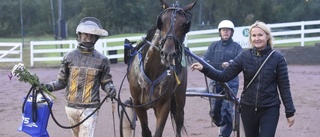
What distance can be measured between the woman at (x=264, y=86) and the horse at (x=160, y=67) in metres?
0.73

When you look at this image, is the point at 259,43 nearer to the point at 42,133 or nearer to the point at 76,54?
the point at 76,54

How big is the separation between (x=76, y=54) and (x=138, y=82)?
906 mm

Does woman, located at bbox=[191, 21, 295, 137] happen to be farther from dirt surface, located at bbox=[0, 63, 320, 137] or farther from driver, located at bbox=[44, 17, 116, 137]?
dirt surface, located at bbox=[0, 63, 320, 137]

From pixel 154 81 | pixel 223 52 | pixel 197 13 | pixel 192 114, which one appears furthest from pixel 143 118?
pixel 197 13

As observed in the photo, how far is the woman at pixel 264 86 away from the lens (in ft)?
14.1

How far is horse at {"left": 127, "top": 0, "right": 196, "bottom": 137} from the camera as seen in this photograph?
485cm

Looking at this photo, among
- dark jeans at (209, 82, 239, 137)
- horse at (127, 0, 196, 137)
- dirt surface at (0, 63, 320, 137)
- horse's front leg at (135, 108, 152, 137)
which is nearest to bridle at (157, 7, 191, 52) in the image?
horse at (127, 0, 196, 137)

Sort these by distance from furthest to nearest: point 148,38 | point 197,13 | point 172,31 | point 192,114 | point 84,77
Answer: point 197,13
point 192,114
point 148,38
point 172,31
point 84,77

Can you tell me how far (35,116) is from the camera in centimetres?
453

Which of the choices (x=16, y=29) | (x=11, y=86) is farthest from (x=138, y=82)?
(x=16, y=29)

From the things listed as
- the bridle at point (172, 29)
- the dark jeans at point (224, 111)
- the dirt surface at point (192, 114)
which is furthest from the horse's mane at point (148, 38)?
the dirt surface at point (192, 114)

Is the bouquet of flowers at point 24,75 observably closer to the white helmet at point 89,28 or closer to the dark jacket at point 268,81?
the white helmet at point 89,28

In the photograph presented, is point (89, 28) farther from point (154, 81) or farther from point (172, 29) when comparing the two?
point (154, 81)

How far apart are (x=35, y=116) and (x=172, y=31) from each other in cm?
148
